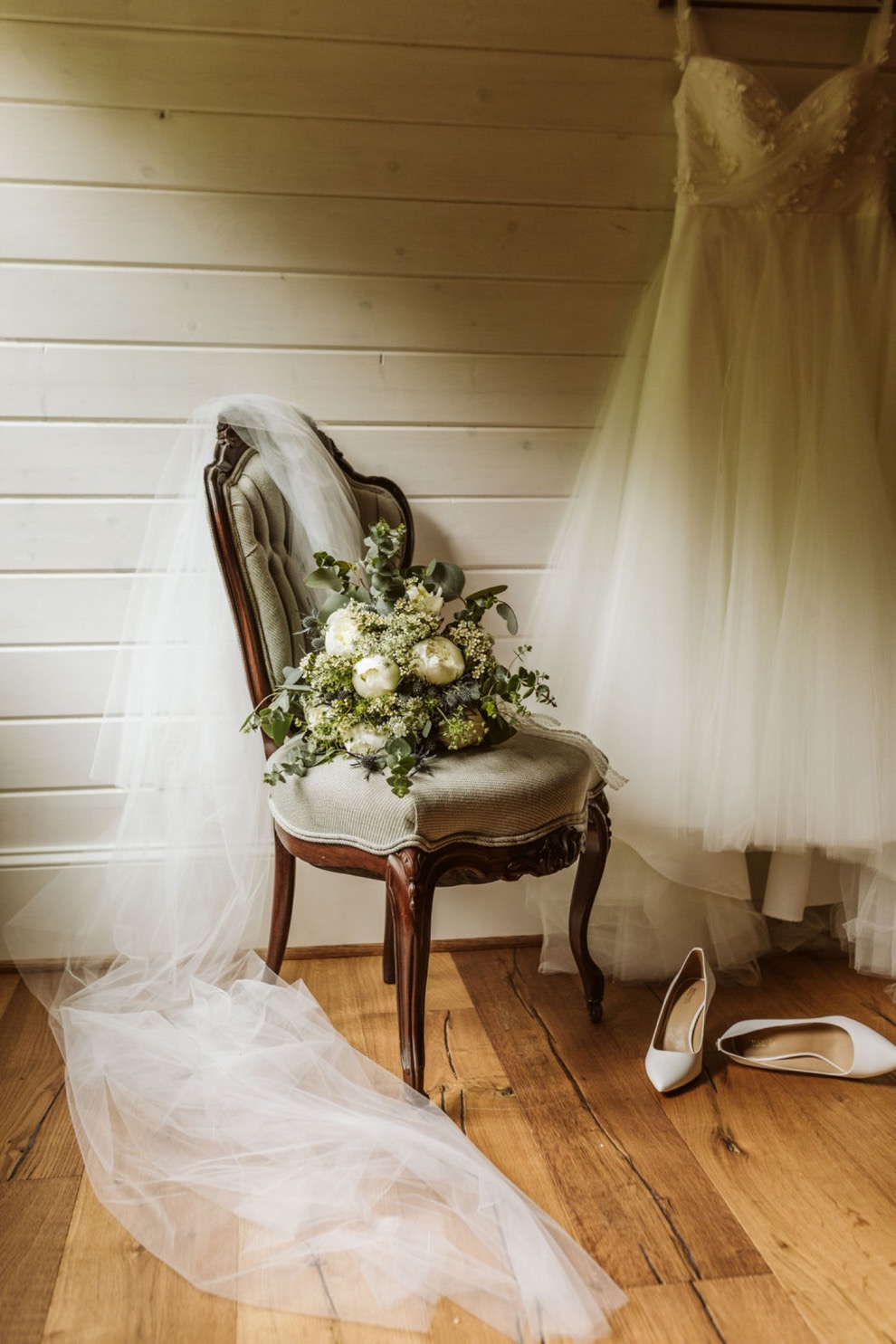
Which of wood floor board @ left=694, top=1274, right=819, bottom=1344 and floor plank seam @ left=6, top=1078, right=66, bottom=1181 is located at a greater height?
wood floor board @ left=694, top=1274, right=819, bottom=1344

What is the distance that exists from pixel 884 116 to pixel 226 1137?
2.39 m

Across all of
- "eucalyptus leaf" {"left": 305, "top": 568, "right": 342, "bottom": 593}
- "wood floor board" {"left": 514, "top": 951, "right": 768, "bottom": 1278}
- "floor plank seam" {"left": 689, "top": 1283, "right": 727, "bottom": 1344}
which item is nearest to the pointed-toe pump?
"wood floor board" {"left": 514, "top": 951, "right": 768, "bottom": 1278}

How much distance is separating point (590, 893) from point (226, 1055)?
2.49 feet

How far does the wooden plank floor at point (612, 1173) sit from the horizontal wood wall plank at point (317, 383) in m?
1.28

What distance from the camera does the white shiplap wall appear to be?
2213 millimetres

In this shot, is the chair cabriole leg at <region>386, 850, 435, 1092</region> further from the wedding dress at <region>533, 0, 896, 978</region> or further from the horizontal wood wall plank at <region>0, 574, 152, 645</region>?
the horizontal wood wall plank at <region>0, 574, 152, 645</region>

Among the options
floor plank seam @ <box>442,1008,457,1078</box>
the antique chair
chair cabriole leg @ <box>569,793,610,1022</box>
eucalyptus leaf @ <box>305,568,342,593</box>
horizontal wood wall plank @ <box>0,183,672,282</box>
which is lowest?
floor plank seam @ <box>442,1008,457,1078</box>

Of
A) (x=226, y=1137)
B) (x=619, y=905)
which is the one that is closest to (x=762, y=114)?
(x=619, y=905)

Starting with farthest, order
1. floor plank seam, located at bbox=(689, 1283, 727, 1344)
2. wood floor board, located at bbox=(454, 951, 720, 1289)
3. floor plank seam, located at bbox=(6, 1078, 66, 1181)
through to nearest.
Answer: floor plank seam, located at bbox=(6, 1078, 66, 1181)
wood floor board, located at bbox=(454, 951, 720, 1289)
floor plank seam, located at bbox=(689, 1283, 727, 1344)

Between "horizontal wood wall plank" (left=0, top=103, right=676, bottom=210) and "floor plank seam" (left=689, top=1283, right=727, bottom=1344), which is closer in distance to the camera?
"floor plank seam" (left=689, top=1283, right=727, bottom=1344)

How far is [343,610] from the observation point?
6.05 ft

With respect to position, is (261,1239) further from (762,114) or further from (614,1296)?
(762,114)

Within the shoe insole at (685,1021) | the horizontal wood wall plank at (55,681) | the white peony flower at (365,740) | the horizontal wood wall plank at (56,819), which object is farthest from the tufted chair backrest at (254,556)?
the shoe insole at (685,1021)

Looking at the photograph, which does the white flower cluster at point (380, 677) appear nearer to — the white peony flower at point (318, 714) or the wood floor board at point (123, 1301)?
the white peony flower at point (318, 714)
